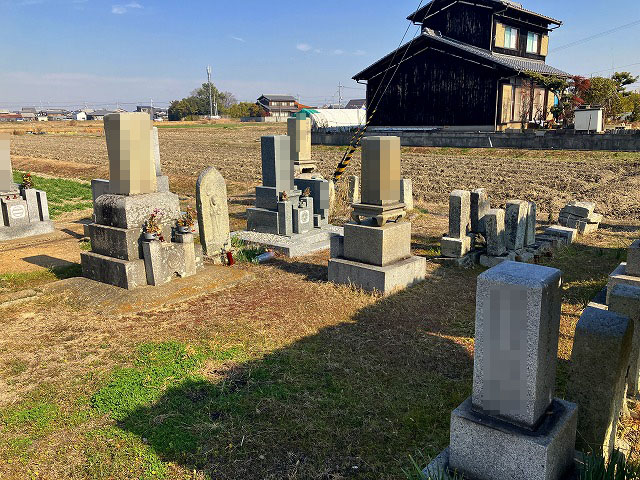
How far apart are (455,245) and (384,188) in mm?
2110

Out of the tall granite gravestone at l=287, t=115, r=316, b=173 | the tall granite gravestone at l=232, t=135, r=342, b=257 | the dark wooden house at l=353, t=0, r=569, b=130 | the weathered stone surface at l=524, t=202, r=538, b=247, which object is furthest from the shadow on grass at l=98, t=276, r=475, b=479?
the dark wooden house at l=353, t=0, r=569, b=130

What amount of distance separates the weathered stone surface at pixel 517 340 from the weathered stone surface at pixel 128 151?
624 centimetres

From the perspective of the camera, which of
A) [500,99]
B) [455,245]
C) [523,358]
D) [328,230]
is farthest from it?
[500,99]

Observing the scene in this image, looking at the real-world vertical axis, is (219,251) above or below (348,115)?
below

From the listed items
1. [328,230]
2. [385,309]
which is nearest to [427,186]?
[328,230]

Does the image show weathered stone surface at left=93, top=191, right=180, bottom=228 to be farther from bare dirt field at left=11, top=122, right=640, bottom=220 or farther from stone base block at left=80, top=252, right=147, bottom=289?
bare dirt field at left=11, top=122, right=640, bottom=220

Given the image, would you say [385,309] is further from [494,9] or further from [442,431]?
[494,9]

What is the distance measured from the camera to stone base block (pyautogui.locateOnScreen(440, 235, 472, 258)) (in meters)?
8.95

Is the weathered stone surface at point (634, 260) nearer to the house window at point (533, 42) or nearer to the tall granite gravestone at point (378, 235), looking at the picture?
the tall granite gravestone at point (378, 235)

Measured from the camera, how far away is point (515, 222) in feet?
29.3

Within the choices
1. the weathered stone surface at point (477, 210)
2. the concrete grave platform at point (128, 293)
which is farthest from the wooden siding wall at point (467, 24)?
the concrete grave platform at point (128, 293)

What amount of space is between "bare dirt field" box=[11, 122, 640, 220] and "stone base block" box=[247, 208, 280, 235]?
637cm

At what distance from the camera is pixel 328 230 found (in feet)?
37.6

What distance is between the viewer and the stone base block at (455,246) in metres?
8.95
